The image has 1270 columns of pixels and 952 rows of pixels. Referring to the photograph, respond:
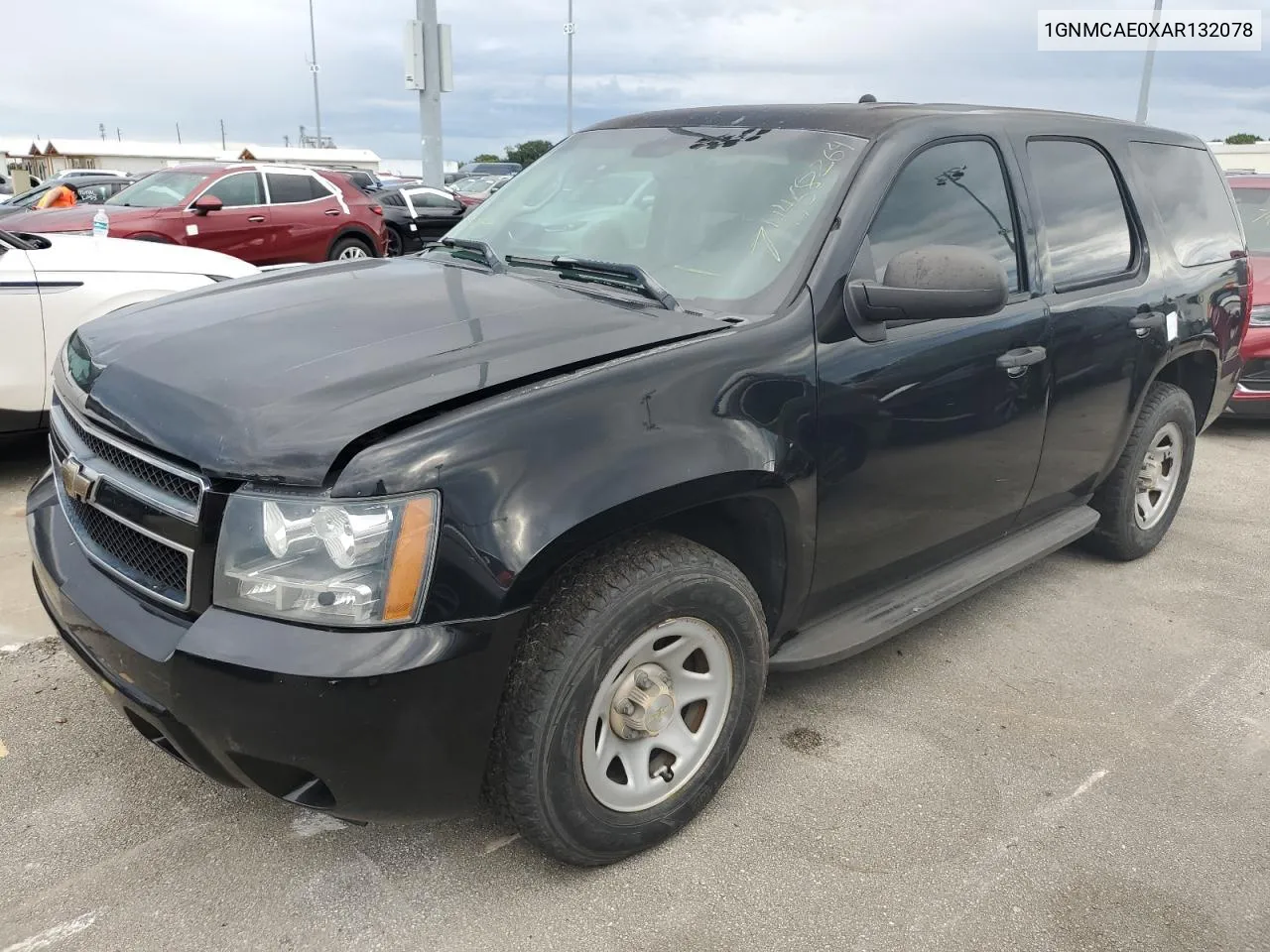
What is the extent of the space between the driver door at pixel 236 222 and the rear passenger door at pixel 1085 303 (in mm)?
9435

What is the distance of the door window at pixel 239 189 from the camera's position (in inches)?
431

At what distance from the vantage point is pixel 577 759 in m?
2.17

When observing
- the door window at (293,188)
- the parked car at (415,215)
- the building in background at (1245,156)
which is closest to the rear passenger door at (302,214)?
the door window at (293,188)

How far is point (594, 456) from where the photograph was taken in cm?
204

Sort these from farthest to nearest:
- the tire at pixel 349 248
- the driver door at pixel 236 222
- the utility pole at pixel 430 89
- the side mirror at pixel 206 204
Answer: the utility pole at pixel 430 89 < the tire at pixel 349 248 < the driver door at pixel 236 222 < the side mirror at pixel 206 204

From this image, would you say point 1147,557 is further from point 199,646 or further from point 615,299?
point 199,646

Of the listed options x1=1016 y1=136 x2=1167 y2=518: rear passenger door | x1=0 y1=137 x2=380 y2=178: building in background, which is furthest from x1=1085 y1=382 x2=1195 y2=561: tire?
x1=0 y1=137 x2=380 y2=178: building in background

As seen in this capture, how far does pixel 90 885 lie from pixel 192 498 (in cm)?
102

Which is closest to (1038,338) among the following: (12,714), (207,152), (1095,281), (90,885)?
(1095,281)

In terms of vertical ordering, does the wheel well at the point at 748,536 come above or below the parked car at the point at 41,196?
above

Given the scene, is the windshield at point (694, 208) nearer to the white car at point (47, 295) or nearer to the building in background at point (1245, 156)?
the white car at point (47, 295)

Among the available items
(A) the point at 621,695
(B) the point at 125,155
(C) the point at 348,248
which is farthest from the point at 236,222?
(B) the point at 125,155

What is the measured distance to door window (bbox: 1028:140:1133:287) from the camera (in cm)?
339

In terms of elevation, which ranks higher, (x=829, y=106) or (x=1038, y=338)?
(x=829, y=106)
